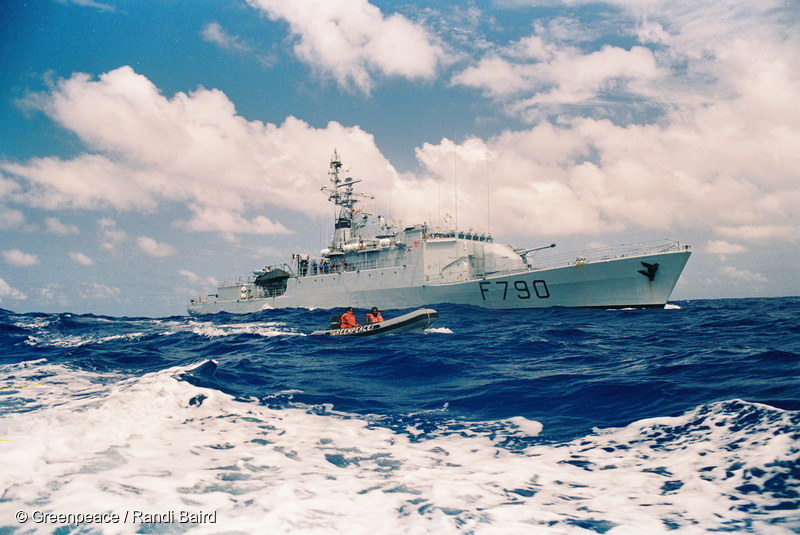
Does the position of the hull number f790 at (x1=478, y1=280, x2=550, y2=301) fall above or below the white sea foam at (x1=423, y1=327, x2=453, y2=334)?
above

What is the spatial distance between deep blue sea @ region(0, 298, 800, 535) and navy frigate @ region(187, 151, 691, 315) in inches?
444

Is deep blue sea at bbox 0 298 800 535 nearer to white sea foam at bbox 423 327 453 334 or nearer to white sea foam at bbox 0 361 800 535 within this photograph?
white sea foam at bbox 0 361 800 535

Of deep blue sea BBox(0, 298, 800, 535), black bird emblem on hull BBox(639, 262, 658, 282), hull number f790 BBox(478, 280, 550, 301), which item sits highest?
black bird emblem on hull BBox(639, 262, 658, 282)

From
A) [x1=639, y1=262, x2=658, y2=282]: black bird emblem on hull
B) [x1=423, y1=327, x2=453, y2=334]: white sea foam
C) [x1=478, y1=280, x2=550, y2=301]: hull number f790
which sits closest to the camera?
[x1=423, y1=327, x2=453, y2=334]: white sea foam

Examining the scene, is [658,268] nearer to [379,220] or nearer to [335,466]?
[379,220]

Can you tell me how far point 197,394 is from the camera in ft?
21.3

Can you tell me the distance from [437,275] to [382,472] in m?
21.8

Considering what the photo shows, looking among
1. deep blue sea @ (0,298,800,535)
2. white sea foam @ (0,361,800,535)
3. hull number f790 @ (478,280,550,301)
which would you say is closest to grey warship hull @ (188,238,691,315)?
hull number f790 @ (478,280,550,301)

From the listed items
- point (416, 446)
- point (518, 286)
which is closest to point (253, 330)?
point (518, 286)

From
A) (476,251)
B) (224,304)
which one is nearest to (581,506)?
(476,251)

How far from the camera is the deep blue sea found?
9.41 feet

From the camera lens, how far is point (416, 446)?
4676 mm

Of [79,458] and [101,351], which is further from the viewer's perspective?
[101,351]

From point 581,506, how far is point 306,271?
3284 centimetres
